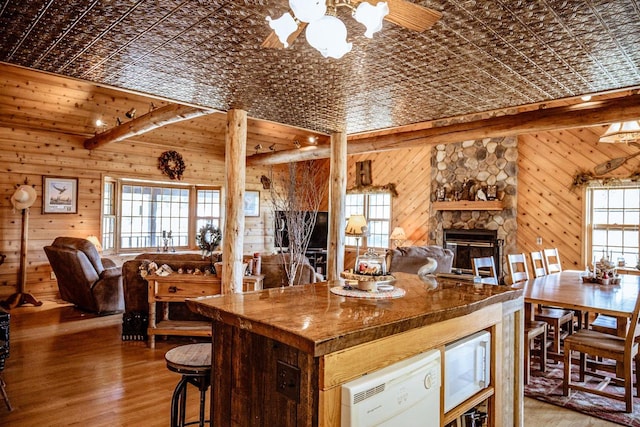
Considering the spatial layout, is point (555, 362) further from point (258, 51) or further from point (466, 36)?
point (258, 51)

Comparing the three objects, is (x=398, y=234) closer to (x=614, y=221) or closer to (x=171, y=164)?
(x=614, y=221)

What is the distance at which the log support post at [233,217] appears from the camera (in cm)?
392

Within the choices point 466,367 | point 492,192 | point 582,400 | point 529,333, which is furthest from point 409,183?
point 466,367

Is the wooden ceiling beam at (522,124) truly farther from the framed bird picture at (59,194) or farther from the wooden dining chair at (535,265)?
the framed bird picture at (59,194)

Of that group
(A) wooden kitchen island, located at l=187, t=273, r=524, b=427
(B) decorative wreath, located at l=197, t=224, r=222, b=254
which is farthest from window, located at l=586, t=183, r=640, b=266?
(B) decorative wreath, located at l=197, t=224, r=222, b=254

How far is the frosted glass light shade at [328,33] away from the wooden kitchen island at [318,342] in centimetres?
117

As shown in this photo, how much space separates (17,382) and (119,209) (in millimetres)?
5162

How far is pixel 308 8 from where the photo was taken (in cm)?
173

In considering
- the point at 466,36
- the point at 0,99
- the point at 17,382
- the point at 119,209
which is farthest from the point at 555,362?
the point at 0,99

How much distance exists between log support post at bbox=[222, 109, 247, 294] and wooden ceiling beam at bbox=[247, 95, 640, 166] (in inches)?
110

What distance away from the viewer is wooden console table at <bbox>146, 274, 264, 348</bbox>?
4367 millimetres

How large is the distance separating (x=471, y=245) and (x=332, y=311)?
21.3 feet

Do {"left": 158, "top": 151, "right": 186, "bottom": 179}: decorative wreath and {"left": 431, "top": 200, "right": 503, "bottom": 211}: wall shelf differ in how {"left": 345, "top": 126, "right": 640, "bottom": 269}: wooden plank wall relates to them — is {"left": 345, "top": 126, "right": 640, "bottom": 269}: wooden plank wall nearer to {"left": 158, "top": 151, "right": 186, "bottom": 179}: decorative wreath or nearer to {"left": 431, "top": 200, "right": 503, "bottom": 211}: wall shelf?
{"left": 431, "top": 200, "right": 503, "bottom": 211}: wall shelf

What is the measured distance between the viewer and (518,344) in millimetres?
2586
